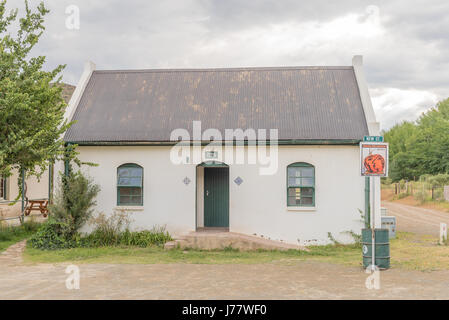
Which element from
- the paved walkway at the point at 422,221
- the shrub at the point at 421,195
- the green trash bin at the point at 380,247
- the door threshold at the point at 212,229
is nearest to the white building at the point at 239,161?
the door threshold at the point at 212,229

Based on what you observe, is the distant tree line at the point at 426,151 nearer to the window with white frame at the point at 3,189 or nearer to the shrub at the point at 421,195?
the shrub at the point at 421,195

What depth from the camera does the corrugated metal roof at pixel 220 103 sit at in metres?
15.6

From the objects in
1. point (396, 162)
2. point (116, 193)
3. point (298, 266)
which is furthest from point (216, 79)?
point (396, 162)

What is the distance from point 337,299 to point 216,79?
1137cm

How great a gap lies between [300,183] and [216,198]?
10.1ft

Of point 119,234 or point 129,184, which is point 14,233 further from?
point 129,184

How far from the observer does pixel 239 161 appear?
15141 millimetres

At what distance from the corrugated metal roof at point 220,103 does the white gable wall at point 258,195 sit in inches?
23.2

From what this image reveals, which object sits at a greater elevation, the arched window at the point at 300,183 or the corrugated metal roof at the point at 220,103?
the corrugated metal roof at the point at 220,103

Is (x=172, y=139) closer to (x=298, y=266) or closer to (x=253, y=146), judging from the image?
(x=253, y=146)

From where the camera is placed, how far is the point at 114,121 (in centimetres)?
1628

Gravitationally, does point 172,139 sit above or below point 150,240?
above

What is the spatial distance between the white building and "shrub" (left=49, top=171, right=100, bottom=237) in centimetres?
70
